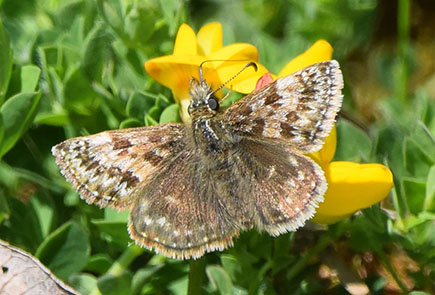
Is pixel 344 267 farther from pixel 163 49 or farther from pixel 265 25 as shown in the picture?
pixel 265 25

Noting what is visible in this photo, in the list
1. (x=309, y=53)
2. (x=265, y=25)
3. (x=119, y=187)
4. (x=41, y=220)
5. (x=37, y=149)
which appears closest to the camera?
(x=119, y=187)

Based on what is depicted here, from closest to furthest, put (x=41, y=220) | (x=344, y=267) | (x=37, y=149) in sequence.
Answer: (x=344, y=267) → (x=41, y=220) → (x=37, y=149)

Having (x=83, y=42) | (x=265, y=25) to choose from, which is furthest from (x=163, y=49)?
(x=265, y=25)

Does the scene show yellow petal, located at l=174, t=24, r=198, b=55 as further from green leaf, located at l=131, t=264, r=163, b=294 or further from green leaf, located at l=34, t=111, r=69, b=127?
green leaf, located at l=131, t=264, r=163, b=294

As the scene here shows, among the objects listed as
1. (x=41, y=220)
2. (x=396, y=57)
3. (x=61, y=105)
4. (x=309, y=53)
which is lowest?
(x=396, y=57)

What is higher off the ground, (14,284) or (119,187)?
(119,187)

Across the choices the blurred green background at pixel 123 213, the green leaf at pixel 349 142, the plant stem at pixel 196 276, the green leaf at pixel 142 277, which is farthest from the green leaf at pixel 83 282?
the green leaf at pixel 349 142
